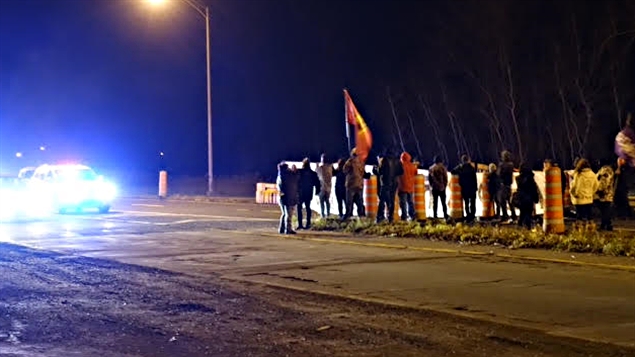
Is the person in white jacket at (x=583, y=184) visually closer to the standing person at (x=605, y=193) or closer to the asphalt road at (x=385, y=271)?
the standing person at (x=605, y=193)

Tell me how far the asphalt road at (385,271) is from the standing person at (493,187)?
4729 millimetres

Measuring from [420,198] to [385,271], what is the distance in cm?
843

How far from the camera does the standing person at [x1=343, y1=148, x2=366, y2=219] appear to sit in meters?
22.6

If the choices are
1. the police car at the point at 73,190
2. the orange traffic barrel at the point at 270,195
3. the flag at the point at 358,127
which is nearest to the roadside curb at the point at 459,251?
the flag at the point at 358,127

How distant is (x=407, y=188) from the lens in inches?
885

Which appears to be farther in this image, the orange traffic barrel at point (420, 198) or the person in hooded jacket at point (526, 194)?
the orange traffic barrel at point (420, 198)

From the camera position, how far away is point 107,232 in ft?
74.7

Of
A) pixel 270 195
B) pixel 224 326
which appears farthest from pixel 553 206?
pixel 270 195

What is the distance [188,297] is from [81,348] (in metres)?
3.19

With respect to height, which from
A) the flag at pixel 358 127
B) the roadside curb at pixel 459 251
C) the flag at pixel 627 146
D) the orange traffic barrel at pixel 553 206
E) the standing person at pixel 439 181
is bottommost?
the roadside curb at pixel 459 251

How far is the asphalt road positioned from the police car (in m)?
6.98

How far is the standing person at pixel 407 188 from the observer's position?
2238 centimetres

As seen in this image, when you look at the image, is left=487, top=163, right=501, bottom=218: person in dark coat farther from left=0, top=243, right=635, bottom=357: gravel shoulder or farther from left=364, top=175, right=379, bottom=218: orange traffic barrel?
left=0, top=243, right=635, bottom=357: gravel shoulder

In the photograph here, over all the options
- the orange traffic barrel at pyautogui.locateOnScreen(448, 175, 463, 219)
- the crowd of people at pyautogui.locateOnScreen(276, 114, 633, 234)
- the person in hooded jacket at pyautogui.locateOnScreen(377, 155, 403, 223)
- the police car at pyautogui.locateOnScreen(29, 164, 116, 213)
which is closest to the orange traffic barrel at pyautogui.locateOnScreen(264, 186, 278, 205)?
the police car at pyautogui.locateOnScreen(29, 164, 116, 213)
